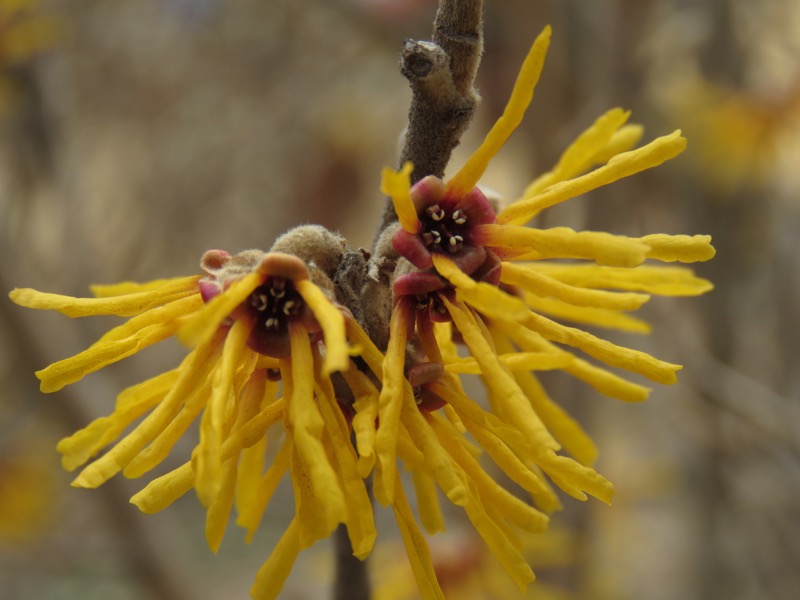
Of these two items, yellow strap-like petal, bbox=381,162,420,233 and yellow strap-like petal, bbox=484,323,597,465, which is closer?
yellow strap-like petal, bbox=381,162,420,233

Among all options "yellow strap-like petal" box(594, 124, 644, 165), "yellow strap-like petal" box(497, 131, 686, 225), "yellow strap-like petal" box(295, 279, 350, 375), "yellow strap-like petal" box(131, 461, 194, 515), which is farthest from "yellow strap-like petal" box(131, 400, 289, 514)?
"yellow strap-like petal" box(594, 124, 644, 165)

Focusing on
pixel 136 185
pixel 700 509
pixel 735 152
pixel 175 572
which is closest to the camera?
pixel 175 572

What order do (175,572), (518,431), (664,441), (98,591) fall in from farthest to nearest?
1. (98,591)
2. (664,441)
3. (175,572)
4. (518,431)

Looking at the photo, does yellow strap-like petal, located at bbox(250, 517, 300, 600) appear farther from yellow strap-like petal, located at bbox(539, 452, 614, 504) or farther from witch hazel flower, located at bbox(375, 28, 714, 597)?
yellow strap-like petal, located at bbox(539, 452, 614, 504)

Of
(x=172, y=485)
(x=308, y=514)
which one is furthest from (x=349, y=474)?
(x=172, y=485)

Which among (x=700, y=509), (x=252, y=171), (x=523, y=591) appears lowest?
(x=700, y=509)

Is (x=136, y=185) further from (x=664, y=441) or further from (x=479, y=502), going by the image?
(x=479, y=502)

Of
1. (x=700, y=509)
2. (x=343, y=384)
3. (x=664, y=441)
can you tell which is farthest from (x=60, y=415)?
(x=664, y=441)
